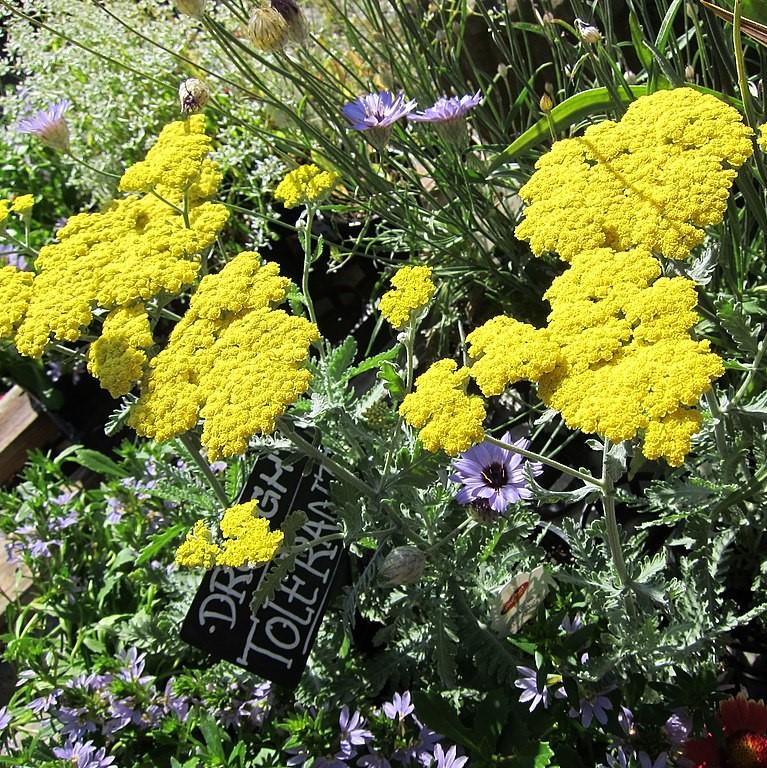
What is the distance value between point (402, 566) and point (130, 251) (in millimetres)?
509

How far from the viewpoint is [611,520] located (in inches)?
33.3

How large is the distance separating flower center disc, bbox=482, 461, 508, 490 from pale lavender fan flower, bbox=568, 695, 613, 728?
0.97ft

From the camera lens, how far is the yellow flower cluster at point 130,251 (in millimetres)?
929

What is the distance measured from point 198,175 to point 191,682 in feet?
→ 2.51

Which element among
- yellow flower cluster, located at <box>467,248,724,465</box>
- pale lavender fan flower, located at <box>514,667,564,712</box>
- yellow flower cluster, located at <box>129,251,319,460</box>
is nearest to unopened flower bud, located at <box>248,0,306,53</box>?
yellow flower cluster, located at <box>129,251,319,460</box>

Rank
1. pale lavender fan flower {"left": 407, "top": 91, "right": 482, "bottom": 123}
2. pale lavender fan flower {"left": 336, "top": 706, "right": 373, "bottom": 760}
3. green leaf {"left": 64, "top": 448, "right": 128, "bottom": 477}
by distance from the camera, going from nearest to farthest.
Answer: pale lavender fan flower {"left": 336, "top": 706, "right": 373, "bottom": 760} < pale lavender fan flower {"left": 407, "top": 91, "right": 482, "bottom": 123} < green leaf {"left": 64, "top": 448, "right": 128, "bottom": 477}

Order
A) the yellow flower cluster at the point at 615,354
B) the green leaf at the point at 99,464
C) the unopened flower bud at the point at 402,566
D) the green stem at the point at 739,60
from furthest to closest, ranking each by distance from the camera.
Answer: the green leaf at the point at 99,464, the unopened flower bud at the point at 402,566, the green stem at the point at 739,60, the yellow flower cluster at the point at 615,354

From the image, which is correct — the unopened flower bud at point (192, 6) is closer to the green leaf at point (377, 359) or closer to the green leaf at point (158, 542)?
the green leaf at point (377, 359)

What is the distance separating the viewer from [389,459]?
0.94 m

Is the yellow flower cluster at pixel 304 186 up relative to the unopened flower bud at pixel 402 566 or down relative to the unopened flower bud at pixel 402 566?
up

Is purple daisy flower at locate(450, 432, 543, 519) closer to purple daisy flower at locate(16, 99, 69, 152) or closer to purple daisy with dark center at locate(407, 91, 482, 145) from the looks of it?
purple daisy with dark center at locate(407, 91, 482, 145)

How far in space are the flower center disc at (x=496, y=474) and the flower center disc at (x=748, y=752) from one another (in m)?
0.40

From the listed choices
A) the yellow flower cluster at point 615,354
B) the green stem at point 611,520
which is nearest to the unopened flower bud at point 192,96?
the yellow flower cluster at point 615,354

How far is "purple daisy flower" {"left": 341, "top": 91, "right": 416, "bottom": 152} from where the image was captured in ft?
3.65
